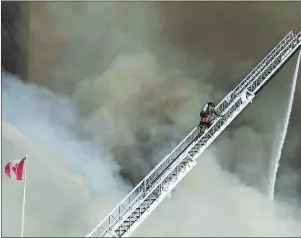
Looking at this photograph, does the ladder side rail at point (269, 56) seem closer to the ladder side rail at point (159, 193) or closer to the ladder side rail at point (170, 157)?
the ladder side rail at point (170, 157)

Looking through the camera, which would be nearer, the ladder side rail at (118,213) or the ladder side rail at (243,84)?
the ladder side rail at (118,213)

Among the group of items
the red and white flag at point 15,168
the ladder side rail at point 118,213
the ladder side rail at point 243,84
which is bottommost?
the ladder side rail at point 118,213

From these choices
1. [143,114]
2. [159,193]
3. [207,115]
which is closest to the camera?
[159,193]

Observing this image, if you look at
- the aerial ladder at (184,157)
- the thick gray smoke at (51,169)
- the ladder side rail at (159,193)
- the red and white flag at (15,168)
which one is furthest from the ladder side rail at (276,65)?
the red and white flag at (15,168)

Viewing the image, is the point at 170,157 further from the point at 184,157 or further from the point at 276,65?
the point at 276,65

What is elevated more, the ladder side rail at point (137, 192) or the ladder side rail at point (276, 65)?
the ladder side rail at point (276, 65)

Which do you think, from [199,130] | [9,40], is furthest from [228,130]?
[9,40]

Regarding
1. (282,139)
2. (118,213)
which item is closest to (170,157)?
(118,213)
